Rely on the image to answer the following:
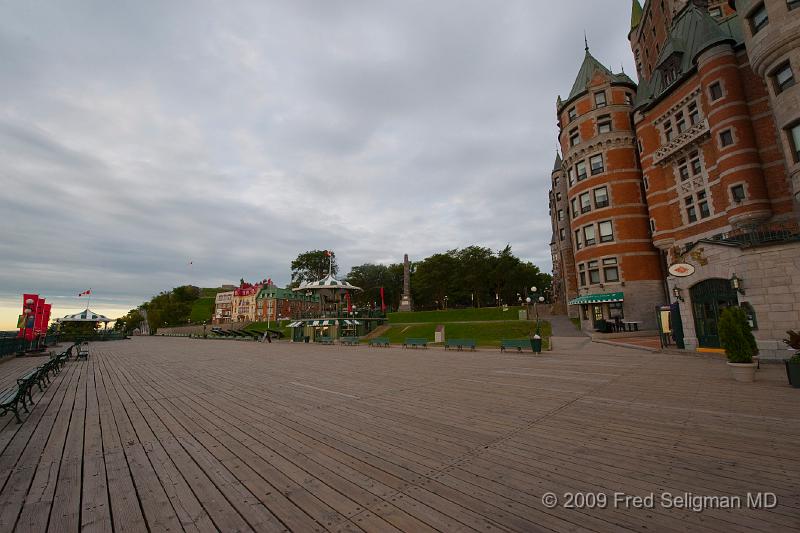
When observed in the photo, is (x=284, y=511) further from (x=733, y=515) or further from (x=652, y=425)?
(x=652, y=425)

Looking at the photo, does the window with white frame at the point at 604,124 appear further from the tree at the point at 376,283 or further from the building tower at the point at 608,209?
the tree at the point at 376,283

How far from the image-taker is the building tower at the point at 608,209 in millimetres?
32125

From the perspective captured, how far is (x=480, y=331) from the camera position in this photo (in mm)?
37875

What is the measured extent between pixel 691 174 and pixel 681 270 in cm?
1559

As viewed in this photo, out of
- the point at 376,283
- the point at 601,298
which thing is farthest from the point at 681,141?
the point at 376,283

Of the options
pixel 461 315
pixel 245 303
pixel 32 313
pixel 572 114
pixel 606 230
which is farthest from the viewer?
pixel 245 303

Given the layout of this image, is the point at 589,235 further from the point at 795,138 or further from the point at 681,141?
the point at 795,138

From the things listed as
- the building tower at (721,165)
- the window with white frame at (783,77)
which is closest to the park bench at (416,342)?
the building tower at (721,165)

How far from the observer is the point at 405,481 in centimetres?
426

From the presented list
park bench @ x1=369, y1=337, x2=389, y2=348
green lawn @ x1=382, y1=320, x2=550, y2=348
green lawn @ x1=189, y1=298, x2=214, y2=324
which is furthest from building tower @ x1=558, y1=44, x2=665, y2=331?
green lawn @ x1=189, y1=298, x2=214, y2=324

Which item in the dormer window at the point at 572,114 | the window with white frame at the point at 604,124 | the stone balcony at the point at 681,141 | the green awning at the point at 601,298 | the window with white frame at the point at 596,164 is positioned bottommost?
the green awning at the point at 601,298

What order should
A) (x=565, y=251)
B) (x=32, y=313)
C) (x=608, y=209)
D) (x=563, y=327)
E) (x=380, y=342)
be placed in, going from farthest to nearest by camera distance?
(x=565, y=251)
(x=563, y=327)
(x=608, y=209)
(x=380, y=342)
(x=32, y=313)

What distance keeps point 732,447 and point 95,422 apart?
1193 cm

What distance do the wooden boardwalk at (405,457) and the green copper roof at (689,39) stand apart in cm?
2686
